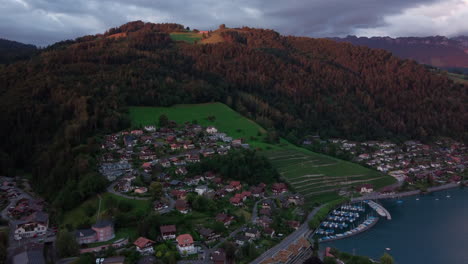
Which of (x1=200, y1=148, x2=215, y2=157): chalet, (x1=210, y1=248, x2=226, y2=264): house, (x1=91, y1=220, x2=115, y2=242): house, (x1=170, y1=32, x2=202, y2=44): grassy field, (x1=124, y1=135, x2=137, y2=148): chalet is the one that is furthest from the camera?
(x1=170, y1=32, x2=202, y2=44): grassy field

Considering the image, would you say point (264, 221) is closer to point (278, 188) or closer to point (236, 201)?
point (236, 201)

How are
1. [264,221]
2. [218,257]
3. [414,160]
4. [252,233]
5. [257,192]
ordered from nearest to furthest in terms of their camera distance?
[218,257] → [252,233] → [264,221] → [257,192] → [414,160]

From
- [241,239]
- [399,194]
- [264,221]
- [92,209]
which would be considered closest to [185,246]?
[241,239]

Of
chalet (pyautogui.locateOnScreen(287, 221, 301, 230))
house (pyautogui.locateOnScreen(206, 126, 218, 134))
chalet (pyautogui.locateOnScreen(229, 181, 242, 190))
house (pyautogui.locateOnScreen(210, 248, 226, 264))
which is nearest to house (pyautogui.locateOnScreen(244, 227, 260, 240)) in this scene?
chalet (pyautogui.locateOnScreen(287, 221, 301, 230))

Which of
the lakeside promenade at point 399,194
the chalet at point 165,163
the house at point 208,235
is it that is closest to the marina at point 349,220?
the lakeside promenade at point 399,194

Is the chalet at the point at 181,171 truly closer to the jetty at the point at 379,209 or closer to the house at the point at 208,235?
the house at the point at 208,235

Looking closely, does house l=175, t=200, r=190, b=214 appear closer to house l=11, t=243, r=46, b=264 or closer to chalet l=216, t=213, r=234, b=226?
chalet l=216, t=213, r=234, b=226
